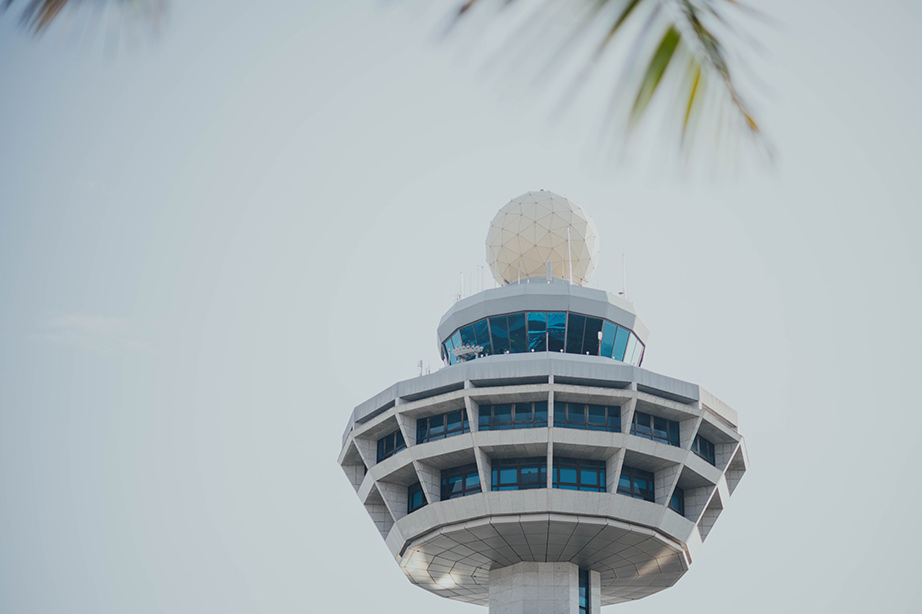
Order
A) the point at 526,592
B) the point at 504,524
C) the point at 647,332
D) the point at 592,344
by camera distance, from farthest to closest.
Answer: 1. the point at 647,332
2. the point at 592,344
3. the point at 526,592
4. the point at 504,524

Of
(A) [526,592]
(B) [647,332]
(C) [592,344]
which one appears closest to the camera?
(A) [526,592]

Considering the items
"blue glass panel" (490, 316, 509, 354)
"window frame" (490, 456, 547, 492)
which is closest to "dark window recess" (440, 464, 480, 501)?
"window frame" (490, 456, 547, 492)

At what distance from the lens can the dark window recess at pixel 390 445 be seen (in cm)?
5334

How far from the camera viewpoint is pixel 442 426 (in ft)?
171

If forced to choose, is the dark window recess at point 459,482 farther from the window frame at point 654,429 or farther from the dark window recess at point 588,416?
the window frame at point 654,429

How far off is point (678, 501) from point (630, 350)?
30.6 feet

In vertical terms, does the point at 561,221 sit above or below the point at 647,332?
above

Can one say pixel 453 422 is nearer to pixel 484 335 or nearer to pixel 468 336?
pixel 484 335

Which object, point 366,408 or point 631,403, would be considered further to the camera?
point 366,408

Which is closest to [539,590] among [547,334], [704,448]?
[704,448]

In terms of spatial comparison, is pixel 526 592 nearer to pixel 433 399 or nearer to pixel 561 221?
pixel 433 399

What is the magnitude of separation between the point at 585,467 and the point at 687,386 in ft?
22.1

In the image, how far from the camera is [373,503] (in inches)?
2200

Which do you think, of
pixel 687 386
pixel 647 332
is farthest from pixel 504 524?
pixel 647 332
